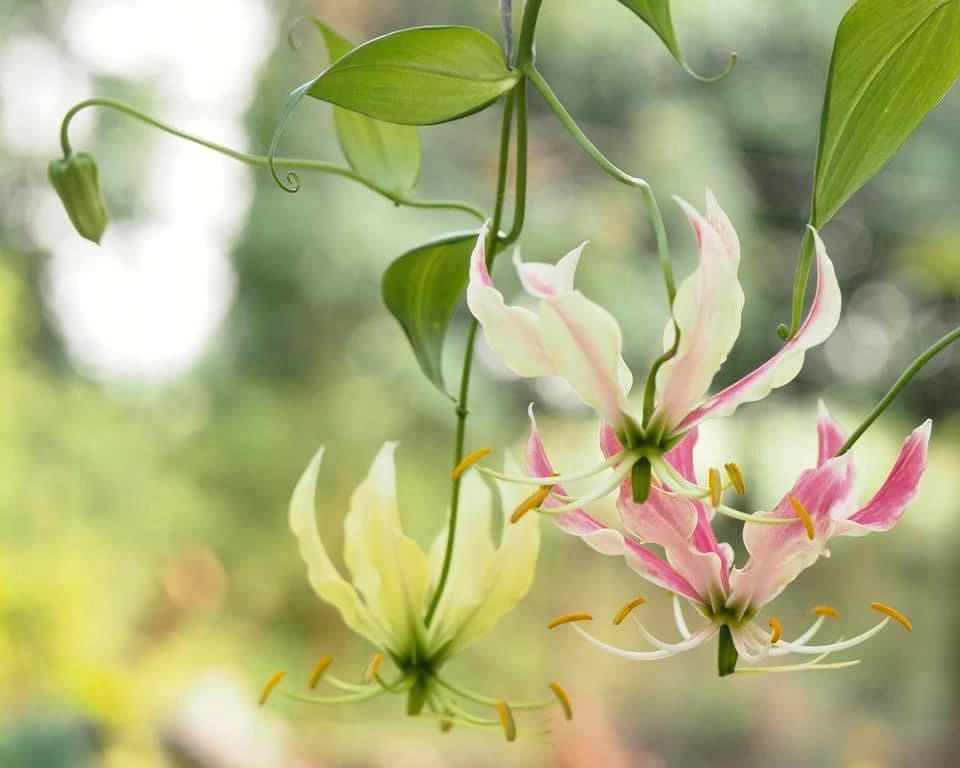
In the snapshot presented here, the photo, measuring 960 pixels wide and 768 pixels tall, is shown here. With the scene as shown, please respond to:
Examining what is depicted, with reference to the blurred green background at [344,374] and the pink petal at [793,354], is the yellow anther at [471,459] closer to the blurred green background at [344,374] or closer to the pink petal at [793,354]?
the pink petal at [793,354]

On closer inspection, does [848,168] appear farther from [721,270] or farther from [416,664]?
[416,664]

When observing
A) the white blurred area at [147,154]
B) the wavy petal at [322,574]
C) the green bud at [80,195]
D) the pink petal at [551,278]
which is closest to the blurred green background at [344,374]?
the white blurred area at [147,154]

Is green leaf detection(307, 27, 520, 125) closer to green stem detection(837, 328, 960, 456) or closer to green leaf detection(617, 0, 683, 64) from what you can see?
green leaf detection(617, 0, 683, 64)

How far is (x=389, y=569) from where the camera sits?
1.90 ft

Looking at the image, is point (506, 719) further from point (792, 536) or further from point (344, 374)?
point (344, 374)

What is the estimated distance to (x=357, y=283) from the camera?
3.46m

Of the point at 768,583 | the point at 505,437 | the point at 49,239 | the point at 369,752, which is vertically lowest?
the point at 369,752

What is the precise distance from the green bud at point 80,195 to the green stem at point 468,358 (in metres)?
0.16

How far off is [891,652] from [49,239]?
98.3 inches

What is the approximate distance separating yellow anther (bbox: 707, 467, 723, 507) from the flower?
0.06 ft

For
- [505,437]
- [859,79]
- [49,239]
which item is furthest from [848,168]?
[49,239]

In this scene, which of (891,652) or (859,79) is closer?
(859,79)

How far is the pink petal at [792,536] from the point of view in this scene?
402 millimetres

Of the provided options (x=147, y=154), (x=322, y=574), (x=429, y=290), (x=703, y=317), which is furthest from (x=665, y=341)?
(x=147, y=154)
